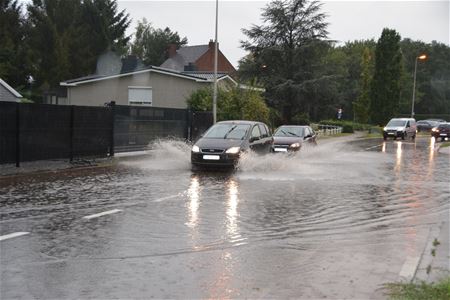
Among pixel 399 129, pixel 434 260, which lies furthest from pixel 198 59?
pixel 434 260

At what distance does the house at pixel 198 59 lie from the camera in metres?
76.8

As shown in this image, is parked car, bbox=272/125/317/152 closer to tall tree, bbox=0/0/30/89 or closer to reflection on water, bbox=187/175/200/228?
reflection on water, bbox=187/175/200/228

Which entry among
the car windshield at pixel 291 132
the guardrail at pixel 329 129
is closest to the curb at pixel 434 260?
the car windshield at pixel 291 132

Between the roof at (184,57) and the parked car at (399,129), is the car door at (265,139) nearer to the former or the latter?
the parked car at (399,129)

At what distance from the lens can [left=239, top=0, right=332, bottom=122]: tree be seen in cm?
5147

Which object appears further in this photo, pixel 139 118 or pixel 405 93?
pixel 405 93

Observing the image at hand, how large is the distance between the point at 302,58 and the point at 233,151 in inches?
1481

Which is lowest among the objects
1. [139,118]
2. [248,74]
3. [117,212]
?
[117,212]

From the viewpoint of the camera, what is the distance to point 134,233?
7852 millimetres

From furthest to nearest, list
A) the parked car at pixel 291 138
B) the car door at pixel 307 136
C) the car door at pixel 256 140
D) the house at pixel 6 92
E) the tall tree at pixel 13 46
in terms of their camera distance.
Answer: the tall tree at pixel 13 46 → the house at pixel 6 92 → the car door at pixel 307 136 → the parked car at pixel 291 138 → the car door at pixel 256 140

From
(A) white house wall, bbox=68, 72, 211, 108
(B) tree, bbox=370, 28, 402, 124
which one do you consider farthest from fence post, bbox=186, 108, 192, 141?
(B) tree, bbox=370, 28, 402, 124

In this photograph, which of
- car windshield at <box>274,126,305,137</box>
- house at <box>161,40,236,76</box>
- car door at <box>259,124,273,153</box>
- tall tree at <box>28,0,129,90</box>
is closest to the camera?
car door at <box>259,124,273,153</box>

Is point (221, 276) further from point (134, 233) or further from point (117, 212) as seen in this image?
point (117, 212)

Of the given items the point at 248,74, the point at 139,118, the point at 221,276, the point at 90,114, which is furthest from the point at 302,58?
the point at 221,276
